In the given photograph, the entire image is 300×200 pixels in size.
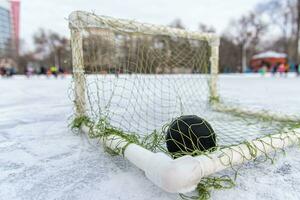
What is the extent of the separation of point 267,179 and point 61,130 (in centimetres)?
188

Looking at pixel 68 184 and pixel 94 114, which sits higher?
pixel 94 114

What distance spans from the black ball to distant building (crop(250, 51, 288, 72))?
26.4 meters

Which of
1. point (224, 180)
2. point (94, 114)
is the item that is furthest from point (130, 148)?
point (94, 114)

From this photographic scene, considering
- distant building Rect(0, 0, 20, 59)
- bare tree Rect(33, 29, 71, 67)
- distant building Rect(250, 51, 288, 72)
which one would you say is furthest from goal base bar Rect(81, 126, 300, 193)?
distant building Rect(0, 0, 20, 59)

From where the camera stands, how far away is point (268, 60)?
86.8ft

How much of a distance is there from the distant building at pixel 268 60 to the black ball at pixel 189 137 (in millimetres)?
26429

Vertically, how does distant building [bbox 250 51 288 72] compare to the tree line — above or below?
below

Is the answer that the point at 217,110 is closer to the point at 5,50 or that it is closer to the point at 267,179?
the point at 267,179

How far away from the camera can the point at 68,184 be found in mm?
1257

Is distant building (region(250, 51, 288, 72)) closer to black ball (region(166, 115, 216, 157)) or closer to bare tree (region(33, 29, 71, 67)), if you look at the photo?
bare tree (region(33, 29, 71, 67))

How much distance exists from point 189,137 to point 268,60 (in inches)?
1133

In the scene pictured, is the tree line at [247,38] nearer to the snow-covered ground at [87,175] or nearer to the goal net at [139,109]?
the goal net at [139,109]

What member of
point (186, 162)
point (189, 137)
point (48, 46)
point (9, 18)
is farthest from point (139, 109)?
point (9, 18)

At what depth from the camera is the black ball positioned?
137 cm
